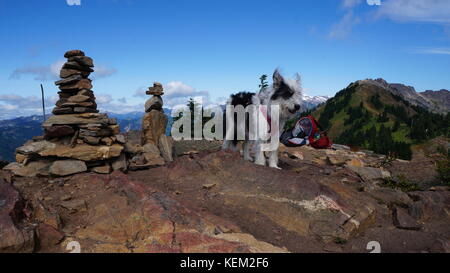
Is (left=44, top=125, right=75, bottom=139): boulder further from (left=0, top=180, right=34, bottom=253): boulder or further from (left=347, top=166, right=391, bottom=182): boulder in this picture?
(left=347, top=166, right=391, bottom=182): boulder

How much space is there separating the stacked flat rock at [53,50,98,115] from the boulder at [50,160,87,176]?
2.04m

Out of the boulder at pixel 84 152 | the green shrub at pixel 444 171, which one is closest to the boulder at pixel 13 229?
the boulder at pixel 84 152

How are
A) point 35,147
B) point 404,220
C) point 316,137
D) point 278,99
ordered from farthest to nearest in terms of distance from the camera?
point 316,137 → point 278,99 → point 35,147 → point 404,220

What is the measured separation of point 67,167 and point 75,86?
3.16m

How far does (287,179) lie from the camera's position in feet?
26.9

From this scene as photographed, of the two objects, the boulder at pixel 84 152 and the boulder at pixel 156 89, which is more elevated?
the boulder at pixel 156 89

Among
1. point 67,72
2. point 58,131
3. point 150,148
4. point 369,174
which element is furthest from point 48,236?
point 369,174

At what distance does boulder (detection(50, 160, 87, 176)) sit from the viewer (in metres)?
8.60

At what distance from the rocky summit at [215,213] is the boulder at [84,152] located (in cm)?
33

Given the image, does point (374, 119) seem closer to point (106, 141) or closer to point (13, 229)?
point (106, 141)

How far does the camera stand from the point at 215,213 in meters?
6.74

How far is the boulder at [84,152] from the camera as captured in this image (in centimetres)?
905

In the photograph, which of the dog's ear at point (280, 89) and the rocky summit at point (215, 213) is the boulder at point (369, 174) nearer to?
the rocky summit at point (215, 213)

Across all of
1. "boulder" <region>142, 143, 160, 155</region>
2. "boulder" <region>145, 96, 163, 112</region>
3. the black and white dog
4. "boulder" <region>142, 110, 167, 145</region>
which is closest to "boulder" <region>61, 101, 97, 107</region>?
"boulder" <region>142, 143, 160, 155</region>
